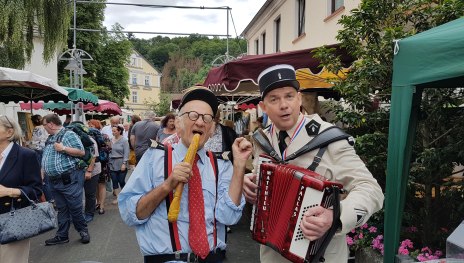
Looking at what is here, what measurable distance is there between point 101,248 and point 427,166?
15.3ft

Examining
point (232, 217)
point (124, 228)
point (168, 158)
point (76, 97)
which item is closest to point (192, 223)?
point (232, 217)

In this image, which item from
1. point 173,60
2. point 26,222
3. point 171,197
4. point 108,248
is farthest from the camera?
point 173,60

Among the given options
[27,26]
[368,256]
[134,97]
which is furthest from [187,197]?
[134,97]

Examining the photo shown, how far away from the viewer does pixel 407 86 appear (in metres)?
2.71

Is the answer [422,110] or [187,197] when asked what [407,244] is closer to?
[422,110]

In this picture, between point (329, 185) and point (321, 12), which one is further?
point (321, 12)

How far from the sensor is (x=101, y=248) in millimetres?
5832

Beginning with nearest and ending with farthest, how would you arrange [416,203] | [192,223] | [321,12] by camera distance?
[192,223], [416,203], [321,12]

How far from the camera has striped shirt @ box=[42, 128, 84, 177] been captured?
5598 millimetres

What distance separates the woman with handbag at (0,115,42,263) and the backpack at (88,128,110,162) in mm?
3793

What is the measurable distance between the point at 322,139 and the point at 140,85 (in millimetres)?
78041

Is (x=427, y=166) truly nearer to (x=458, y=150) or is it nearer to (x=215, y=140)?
(x=458, y=150)

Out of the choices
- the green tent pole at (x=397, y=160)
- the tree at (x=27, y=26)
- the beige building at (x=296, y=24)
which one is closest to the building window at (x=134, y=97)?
the beige building at (x=296, y=24)

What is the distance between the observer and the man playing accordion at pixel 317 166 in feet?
5.74
